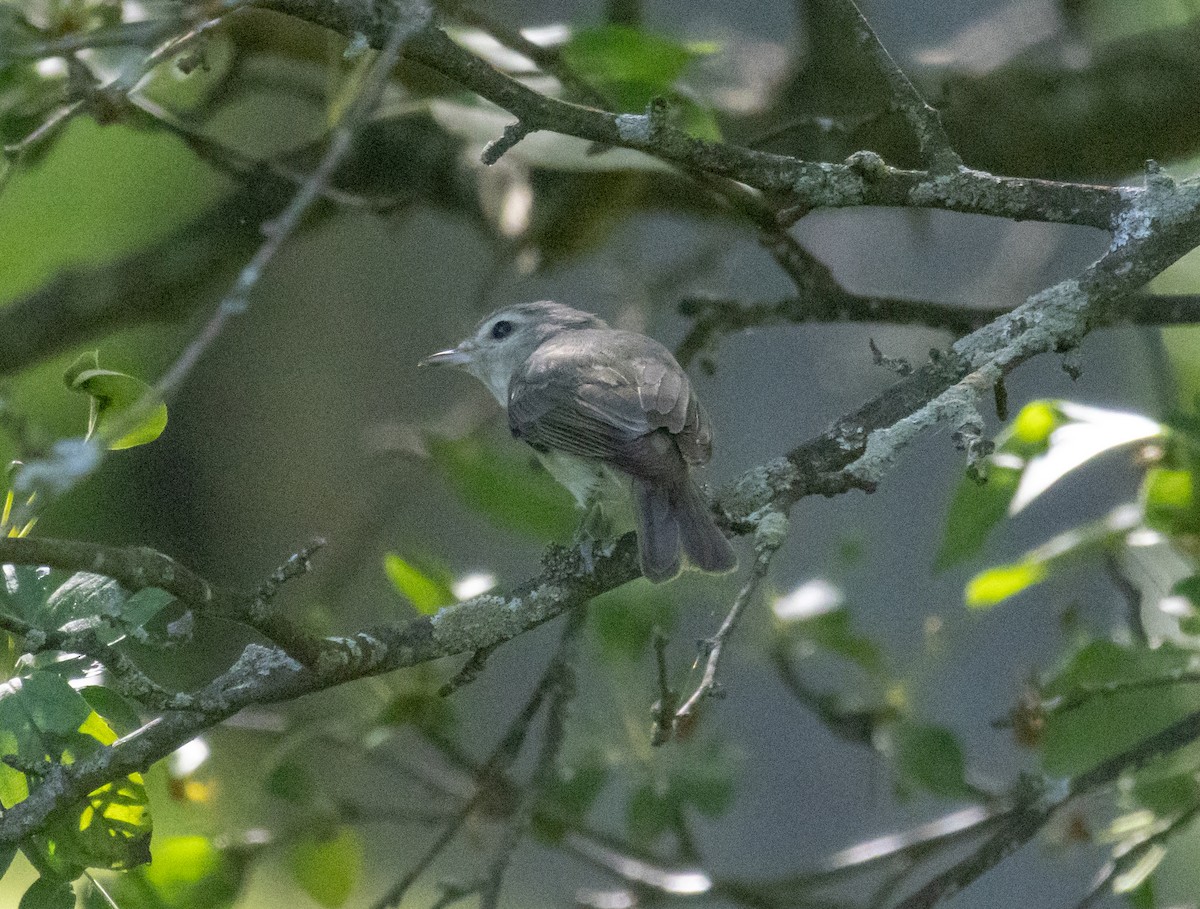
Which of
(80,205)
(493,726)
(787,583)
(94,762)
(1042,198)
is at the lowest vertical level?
(493,726)

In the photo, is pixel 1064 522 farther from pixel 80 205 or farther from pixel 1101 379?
pixel 80 205

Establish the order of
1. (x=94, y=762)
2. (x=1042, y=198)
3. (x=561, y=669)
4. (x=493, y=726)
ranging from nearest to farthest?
(x=94, y=762) → (x=1042, y=198) → (x=561, y=669) → (x=493, y=726)

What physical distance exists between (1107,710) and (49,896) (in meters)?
1.58

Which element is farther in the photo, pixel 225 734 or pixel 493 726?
pixel 493 726

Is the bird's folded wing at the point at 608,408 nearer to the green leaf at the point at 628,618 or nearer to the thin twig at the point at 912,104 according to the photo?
the green leaf at the point at 628,618

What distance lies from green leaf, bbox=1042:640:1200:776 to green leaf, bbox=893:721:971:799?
0.18 meters

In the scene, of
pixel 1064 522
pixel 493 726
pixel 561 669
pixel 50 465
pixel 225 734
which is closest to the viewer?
pixel 50 465

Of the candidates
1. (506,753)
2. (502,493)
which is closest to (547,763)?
(506,753)

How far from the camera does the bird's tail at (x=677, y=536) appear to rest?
1815 mm

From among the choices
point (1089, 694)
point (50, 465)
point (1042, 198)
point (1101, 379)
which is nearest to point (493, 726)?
point (1101, 379)

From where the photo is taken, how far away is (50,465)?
0.90m

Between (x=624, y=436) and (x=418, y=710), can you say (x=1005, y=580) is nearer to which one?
(x=624, y=436)

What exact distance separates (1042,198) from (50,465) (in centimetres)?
131

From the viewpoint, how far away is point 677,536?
6.06ft
